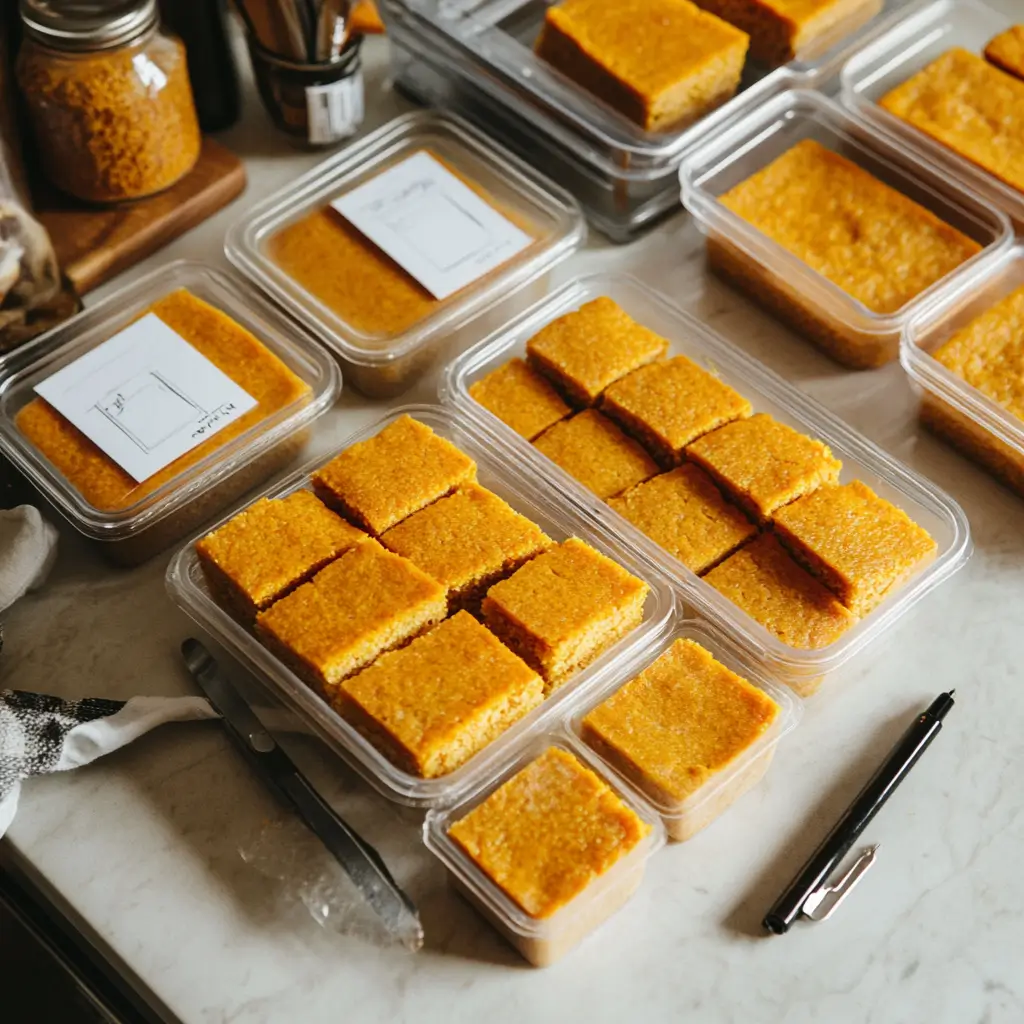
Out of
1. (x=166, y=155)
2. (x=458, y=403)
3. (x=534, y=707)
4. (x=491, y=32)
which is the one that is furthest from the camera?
(x=491, y=32)

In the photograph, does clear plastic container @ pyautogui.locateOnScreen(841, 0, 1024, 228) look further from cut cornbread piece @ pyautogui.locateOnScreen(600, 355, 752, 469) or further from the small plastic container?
the small plastic container

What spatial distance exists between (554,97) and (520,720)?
0.94 m

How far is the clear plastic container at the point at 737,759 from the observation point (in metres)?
1.27

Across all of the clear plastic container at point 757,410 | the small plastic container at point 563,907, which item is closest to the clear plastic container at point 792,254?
the clear plastic container at point 757,410

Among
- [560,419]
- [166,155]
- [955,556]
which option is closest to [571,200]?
[560,419]

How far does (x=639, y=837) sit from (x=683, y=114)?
1064mm

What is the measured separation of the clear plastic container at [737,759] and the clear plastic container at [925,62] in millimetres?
823

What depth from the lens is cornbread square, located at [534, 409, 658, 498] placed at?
153 centimetres

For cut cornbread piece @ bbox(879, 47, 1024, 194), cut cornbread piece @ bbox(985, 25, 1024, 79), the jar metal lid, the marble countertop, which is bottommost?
the marble countertop

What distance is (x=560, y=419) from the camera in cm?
160

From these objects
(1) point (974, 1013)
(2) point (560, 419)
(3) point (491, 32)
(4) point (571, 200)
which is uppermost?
(3) point (491, 32)

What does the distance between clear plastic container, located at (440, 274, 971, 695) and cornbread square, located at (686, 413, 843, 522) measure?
0.24 ft

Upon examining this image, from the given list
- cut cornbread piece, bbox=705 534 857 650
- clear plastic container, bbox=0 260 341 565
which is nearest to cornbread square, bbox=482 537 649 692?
cut cornbread piece, bbox=705 534 857 650

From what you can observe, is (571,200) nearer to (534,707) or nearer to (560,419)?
(560,419)
